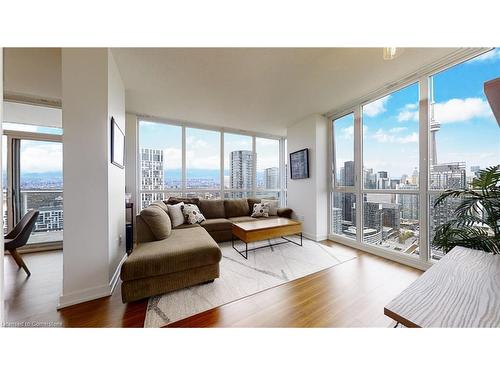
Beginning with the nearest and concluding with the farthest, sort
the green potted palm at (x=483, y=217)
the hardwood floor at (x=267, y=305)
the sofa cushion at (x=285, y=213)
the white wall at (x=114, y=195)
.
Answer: the green potted palm at (x=483, y=217), the hardwood floor at (x=267, y=305), the white wall at (x=114, y=195), the sofa cushion at (x=285, y=213)

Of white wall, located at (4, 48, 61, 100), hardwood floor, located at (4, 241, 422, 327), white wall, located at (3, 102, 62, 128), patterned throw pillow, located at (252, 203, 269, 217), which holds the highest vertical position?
white wall, located at (4, 48, 61, 100)

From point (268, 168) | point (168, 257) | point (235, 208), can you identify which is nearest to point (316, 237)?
point (235, 208)

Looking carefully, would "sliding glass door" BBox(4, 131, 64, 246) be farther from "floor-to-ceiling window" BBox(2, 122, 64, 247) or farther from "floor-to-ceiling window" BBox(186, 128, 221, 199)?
"floor-to-ceiling window" BBox(186, 128, 221, 199)

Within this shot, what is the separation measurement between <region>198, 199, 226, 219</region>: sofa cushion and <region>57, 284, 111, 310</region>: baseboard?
2033 mm

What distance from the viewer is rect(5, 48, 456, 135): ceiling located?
1849 mm

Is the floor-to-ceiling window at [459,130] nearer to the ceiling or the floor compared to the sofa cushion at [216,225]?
nearer to the ceiling

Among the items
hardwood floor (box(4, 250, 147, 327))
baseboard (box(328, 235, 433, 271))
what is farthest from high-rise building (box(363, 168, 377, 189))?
hardwood floor (box(4, 250, 147, 327))

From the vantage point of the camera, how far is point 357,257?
2.62m

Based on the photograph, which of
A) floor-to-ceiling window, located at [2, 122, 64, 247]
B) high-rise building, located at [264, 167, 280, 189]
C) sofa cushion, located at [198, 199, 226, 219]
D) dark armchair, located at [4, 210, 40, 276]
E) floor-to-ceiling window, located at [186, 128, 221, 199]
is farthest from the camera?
high-rise building, located at [264, 167, 280, 189]

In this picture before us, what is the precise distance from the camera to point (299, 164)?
152 inches

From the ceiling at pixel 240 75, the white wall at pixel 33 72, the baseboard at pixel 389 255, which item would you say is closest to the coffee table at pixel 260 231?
the baseboard at pixel 389 255

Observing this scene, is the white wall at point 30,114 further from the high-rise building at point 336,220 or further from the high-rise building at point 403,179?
the high-rise building at point 403,179

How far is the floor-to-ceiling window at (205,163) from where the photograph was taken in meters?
3.71

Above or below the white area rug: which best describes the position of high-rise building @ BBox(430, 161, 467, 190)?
above
